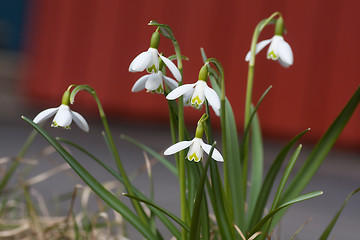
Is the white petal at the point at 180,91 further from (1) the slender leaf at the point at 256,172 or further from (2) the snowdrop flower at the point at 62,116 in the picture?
(1) the slender leaf at the point at 256,172

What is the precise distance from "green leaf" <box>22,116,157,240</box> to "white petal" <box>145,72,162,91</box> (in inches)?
5.9

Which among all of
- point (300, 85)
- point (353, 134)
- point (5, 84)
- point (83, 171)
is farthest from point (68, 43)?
point (83, 171)


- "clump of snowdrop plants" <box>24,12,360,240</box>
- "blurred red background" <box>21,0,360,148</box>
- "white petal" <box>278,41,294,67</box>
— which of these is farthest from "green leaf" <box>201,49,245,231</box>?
"blurred red background" <box>21,0,360,148</box>

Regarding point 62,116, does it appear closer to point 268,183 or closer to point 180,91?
point 180,91

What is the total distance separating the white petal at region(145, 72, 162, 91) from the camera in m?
0.68

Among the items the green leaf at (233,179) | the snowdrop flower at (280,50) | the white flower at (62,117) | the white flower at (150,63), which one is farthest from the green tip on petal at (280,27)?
the white flower at (62,117)

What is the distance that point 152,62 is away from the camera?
2.18ft

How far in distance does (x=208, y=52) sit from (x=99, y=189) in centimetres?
350

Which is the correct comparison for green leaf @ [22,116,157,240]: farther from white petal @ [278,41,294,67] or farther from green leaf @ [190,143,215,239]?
white petal @ [278,41,294,67]

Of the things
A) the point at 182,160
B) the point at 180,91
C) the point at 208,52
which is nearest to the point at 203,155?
the point at 182,160

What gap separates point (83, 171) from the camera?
74cm

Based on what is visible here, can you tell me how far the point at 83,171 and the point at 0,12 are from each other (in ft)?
22.6

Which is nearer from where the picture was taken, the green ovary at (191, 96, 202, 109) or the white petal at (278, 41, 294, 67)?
the green ovary at (191, 96, 202, 109)

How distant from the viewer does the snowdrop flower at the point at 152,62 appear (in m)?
0.64
